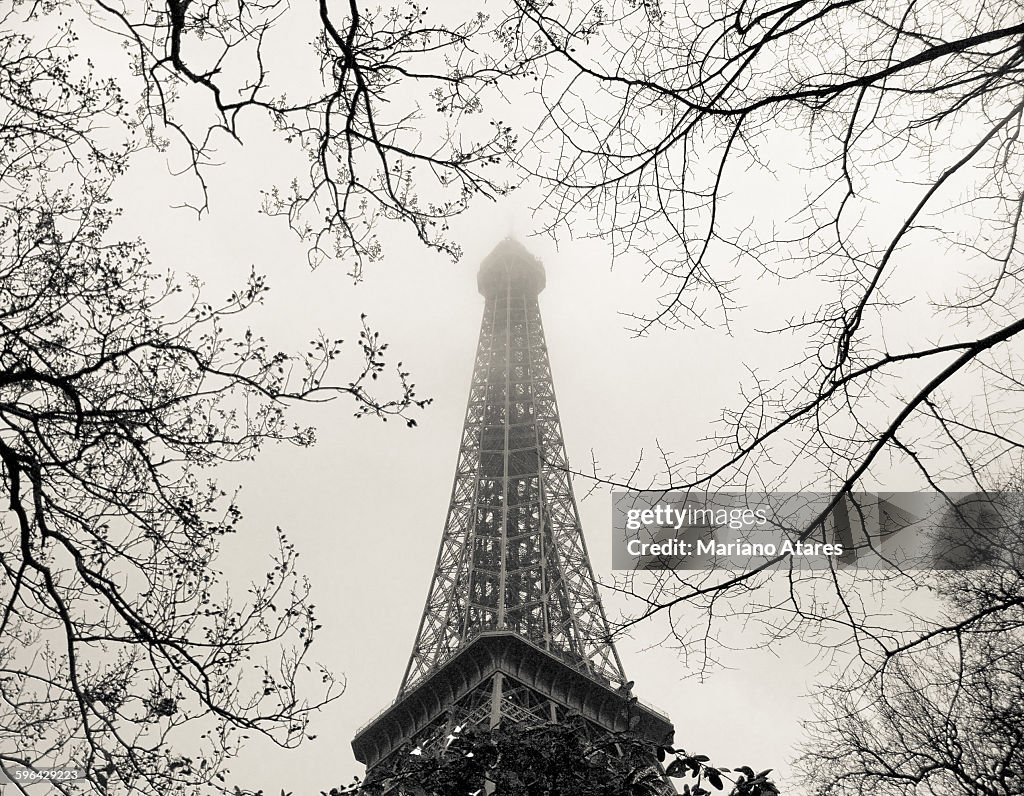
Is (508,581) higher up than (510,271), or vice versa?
(510,271)

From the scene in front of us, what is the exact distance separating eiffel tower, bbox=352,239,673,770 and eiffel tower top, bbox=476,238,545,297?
4.0 inches

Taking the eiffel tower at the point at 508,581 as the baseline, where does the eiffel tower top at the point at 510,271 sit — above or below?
above

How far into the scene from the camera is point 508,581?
48312mm

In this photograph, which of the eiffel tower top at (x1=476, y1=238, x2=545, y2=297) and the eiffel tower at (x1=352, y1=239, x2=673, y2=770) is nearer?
the eiffel tower at (x1=352, y1=239, x2=673, y2=770)

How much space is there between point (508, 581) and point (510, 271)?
30.6 meters

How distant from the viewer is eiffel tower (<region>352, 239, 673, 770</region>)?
36844 mm

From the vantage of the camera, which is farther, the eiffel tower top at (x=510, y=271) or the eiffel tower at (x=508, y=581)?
the eiffel tower top at (x=510, y=271)

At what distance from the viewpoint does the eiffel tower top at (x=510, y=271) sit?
71.9m

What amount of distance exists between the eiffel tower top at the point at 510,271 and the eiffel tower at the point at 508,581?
10 centimetres

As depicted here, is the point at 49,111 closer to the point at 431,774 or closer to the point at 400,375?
the point at 400,375

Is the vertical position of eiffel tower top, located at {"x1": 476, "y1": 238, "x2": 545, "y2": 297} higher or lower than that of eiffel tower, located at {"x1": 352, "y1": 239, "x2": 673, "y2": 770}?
higher

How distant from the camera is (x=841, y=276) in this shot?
5.50m

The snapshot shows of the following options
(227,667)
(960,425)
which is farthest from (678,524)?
(227,667)

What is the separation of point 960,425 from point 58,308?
6.07 m
